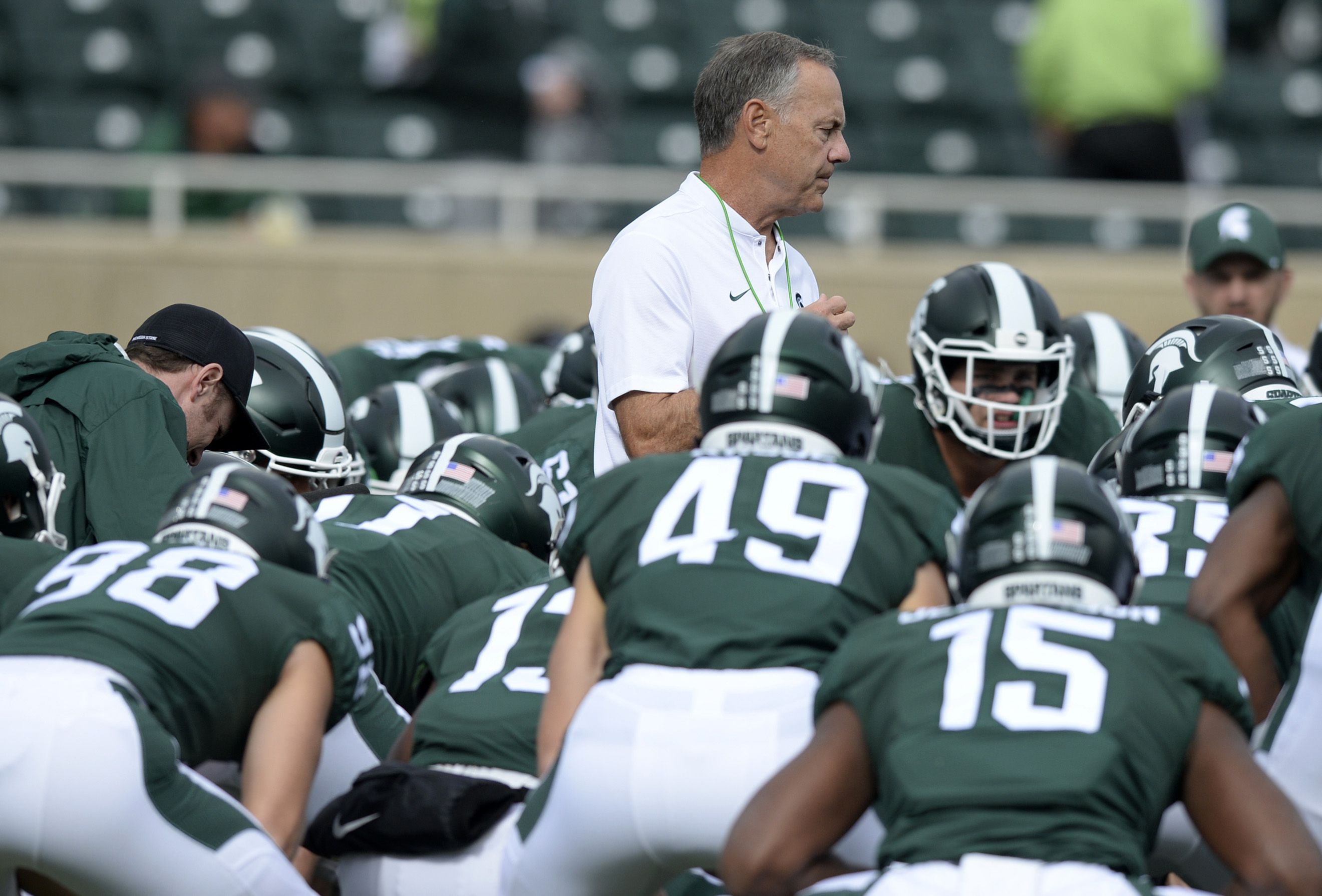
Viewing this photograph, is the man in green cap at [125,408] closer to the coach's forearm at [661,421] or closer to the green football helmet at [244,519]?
the green football helmet at [244,519]

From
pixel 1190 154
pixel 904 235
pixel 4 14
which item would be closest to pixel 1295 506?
pixel 904 235

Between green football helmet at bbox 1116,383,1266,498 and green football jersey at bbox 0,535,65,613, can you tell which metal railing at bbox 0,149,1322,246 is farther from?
green football jersey at bbox 0,535,65,613

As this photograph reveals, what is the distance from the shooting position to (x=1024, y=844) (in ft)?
9.88

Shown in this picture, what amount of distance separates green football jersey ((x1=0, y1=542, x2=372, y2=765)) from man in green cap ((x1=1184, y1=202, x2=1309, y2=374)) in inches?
197

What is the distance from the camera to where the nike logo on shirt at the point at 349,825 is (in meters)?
4.03

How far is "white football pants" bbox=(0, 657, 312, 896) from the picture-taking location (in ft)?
11.5

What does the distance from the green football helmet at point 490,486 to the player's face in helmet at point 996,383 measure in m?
1.25

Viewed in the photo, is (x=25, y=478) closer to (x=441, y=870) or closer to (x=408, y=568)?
(x=408, y=568)

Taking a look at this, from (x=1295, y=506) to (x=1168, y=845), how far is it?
0.73m

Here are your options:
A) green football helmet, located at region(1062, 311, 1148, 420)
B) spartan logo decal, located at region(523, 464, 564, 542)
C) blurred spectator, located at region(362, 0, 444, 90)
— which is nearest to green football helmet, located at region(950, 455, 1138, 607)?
spartan logo decal, located at region(523, 464, 564, 542)

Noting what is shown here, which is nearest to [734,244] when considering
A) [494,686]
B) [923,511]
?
[494,686]

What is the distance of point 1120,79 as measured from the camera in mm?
11492

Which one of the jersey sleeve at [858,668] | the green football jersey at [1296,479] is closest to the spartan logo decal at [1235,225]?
the green football jersey at [1296,479]

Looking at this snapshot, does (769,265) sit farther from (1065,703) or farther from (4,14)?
(4,14)
